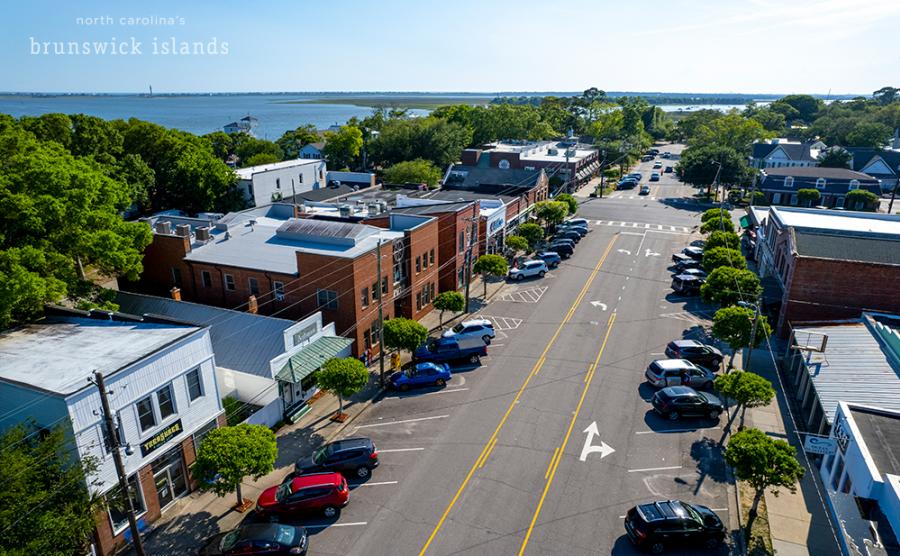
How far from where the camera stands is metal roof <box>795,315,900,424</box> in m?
25.9

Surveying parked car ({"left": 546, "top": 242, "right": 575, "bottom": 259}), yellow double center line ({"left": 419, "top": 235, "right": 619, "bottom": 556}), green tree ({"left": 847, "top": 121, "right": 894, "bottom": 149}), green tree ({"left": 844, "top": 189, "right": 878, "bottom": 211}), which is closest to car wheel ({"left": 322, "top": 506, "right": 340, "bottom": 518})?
yellow double center line ({"left": 419, "top": 235, "right": 619, "bottom": 556})

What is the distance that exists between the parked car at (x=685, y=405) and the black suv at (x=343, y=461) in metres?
16.1

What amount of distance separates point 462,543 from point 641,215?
71523 millimetres

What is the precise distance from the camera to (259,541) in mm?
19953

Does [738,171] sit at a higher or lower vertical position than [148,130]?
lower

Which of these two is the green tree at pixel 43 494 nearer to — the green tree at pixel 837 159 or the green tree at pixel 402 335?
the green tree at pixel 402 335

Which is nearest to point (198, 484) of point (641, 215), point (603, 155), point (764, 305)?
point (764, 305)

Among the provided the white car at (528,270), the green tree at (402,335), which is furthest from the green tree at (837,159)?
the green tree at (402,335)

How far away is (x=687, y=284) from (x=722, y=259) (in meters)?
3.76

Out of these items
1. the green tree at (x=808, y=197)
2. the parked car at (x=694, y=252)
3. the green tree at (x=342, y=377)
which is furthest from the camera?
the green tree at (x=808, y=197)

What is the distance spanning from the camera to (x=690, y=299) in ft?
158

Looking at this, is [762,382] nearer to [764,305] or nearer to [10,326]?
[764,305]

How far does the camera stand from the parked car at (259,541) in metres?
19.9

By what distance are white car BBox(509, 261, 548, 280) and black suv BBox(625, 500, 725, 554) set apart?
3355 centimetres
